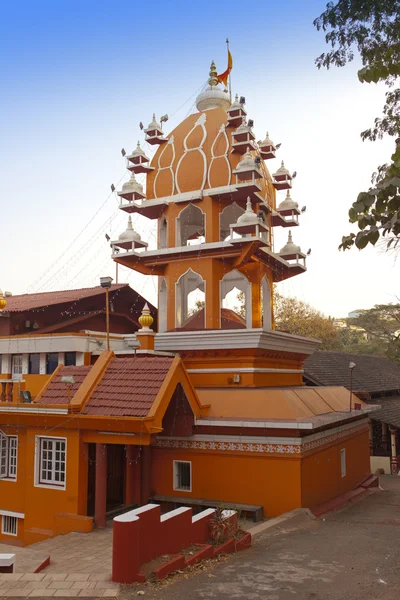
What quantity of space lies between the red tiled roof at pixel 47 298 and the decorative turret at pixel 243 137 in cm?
857

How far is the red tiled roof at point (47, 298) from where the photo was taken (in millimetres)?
20047

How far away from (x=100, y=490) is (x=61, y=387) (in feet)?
9.05

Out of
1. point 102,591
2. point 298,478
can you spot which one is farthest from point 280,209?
point 102,591

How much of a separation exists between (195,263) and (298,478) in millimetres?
7366

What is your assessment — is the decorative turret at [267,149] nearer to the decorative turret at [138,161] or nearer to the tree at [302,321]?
the decorative turret at [138,161]

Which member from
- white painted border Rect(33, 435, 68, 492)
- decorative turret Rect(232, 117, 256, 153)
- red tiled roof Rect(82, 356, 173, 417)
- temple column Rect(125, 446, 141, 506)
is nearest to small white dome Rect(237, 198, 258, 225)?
decorative turret Rect(232, 117, 256, 153)

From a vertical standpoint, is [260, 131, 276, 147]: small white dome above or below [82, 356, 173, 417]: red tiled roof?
above

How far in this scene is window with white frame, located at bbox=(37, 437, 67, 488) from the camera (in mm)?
13109

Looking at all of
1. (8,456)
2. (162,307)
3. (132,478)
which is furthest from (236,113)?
(8,456)

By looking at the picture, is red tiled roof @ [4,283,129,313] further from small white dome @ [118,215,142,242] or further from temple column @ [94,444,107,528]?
temple column @ [94,444,107,528]

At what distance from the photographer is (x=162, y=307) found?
1791 cm

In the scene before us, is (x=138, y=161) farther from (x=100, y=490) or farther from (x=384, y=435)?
(x=384, y=435)

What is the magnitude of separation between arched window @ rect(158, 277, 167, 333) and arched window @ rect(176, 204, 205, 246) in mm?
1573

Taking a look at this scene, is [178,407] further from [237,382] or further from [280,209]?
[280,209]
